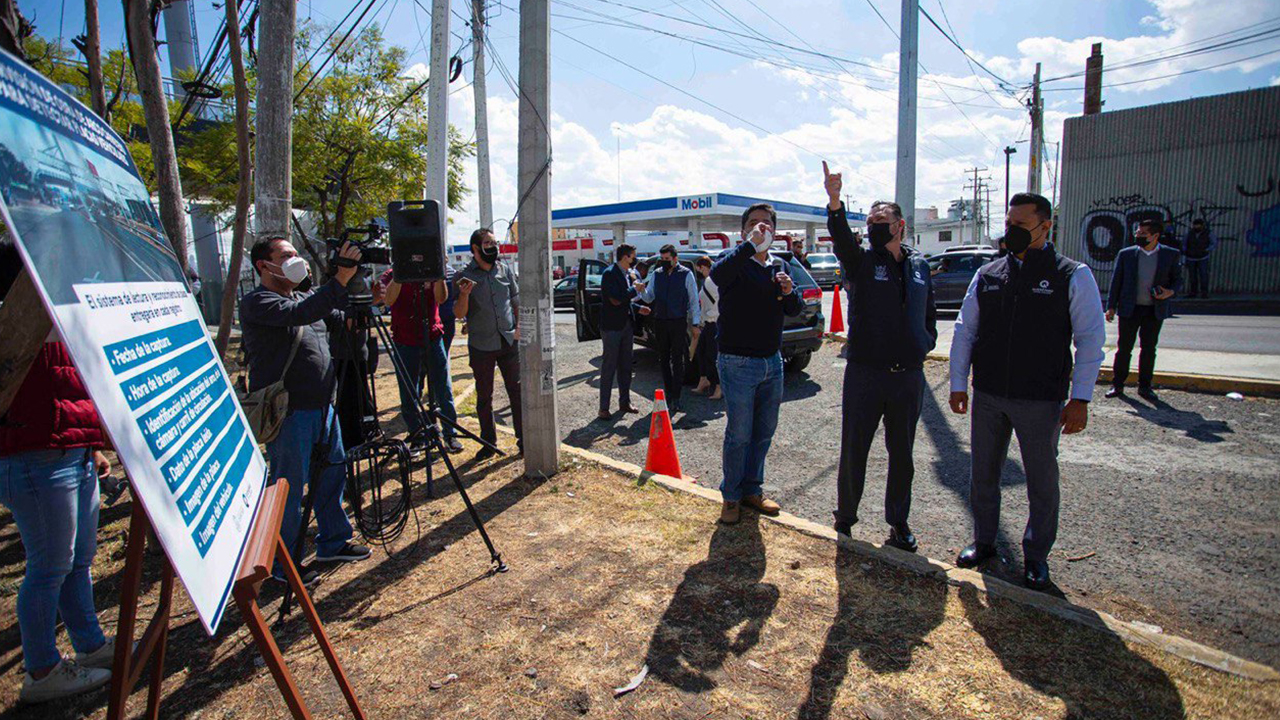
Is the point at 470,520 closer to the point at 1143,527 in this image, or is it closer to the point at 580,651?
the point at 580,651

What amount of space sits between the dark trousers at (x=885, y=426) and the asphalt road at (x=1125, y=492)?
0.34 m

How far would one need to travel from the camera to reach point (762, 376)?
404cm

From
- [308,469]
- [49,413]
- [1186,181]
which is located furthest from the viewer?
[1186,181]

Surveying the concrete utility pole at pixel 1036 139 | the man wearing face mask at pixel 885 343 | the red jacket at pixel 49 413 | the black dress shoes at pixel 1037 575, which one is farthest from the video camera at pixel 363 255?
the concrete utility pole at pixel 1036 139

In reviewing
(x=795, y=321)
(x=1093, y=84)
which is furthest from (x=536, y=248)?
(x=1093, y=84)

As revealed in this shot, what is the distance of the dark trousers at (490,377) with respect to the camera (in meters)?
5.78

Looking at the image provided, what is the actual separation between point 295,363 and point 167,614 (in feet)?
5.25

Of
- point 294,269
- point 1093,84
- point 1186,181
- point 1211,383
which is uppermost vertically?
point 1093,84

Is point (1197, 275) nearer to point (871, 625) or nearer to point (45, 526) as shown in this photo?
point (871, 625)

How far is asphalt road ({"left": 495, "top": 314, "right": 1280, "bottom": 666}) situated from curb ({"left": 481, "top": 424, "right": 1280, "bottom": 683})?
252 mm

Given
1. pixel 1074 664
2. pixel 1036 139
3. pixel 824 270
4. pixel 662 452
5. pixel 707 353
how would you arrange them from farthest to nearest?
pixel 1036 139
pixel 824 270
pixel 707 353
pixel 662 452
pixel 1074 664

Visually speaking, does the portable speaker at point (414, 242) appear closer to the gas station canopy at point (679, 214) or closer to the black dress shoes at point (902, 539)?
the black dress shoes at point (902, 539)

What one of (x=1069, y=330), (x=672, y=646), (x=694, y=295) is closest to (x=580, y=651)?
(x=672, y=646)

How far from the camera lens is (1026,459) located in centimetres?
339
